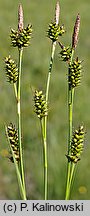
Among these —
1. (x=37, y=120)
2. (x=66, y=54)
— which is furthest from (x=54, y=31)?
(x=37, y=120)

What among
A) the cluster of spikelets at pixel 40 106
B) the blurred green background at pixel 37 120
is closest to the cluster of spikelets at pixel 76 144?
the cluster of spikelets at pixel 40 106

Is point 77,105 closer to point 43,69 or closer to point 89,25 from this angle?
point 43,69

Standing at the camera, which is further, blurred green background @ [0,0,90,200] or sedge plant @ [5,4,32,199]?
blurred green background @ [0,0,90,200]

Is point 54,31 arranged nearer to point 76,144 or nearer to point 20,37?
point 20,37

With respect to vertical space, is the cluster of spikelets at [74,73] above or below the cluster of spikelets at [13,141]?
above

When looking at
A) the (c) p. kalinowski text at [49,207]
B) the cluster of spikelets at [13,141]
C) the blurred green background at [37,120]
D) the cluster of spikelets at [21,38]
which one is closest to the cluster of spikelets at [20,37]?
the cluster of spikelets at [21,38]

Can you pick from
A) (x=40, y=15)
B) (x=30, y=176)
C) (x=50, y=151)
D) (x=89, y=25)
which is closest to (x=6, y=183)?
(x=30, y=176)

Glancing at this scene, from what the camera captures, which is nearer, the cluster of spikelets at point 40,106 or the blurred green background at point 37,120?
the cluster of spikelets at point 40,106

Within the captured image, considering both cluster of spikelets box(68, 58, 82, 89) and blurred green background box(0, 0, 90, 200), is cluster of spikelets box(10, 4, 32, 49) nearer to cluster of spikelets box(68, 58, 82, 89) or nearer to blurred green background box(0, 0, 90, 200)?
cluster of spikelets box(68, 58, 82, 89)

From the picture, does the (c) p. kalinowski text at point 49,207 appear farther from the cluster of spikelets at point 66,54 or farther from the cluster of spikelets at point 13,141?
the cluster of spikelets at point 66,54

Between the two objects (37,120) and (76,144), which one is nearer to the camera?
(76,144)

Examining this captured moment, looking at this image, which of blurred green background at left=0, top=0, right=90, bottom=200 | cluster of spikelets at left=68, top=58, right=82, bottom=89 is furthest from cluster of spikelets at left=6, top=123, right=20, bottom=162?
blurred green background at left=0, top=0, right=90, bottom=200
